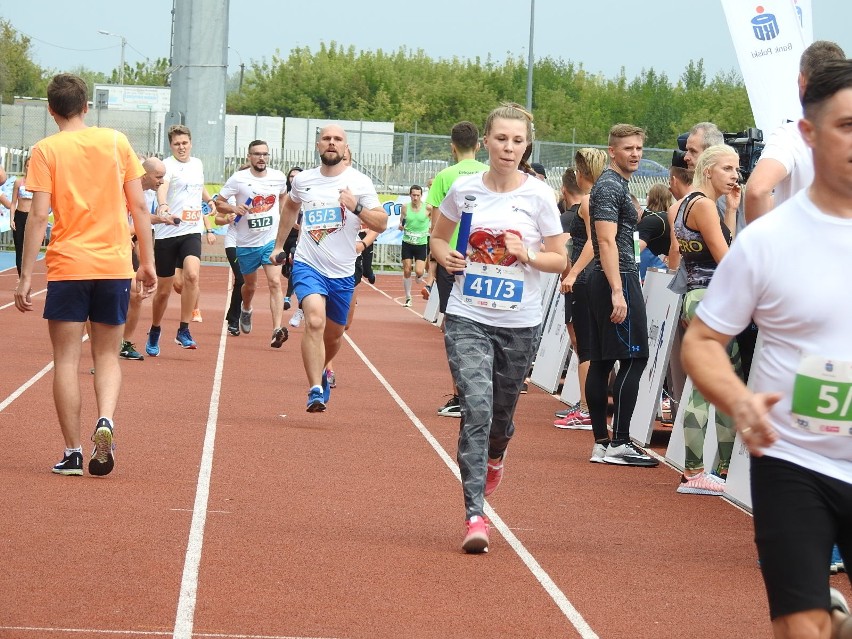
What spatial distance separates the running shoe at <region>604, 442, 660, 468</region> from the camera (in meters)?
9.63

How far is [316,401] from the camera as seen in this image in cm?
1045

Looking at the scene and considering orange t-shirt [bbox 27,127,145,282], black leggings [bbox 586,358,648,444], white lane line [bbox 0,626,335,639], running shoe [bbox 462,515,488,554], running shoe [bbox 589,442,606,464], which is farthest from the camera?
running shoe [bbox 589,442,606,464]

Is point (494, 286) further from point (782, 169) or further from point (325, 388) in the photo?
point (325, 388)

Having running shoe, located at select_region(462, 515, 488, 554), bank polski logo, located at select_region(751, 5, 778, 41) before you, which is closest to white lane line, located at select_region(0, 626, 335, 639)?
running shoe, located at select_region(462, 515, 488, 554)

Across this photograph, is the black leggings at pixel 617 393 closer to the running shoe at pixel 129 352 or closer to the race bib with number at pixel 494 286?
the race bib with number at pixel 494 286

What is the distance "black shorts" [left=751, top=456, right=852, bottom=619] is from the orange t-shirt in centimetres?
530

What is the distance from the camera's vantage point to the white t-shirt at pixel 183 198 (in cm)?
1539

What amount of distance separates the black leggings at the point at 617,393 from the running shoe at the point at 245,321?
8768mm

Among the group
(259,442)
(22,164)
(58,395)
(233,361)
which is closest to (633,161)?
(259,442)

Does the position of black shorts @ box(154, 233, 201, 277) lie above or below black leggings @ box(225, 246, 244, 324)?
above

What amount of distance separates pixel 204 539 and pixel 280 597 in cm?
Result: 111

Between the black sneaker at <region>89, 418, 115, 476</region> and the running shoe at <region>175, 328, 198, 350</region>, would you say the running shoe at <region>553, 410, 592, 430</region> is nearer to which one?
the black sneaker at <region>89, 418, 115, 476</region>

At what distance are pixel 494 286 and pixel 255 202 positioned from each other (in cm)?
994

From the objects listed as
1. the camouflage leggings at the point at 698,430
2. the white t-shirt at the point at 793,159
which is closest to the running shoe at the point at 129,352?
the camouflage leggings at the point at 698,430
